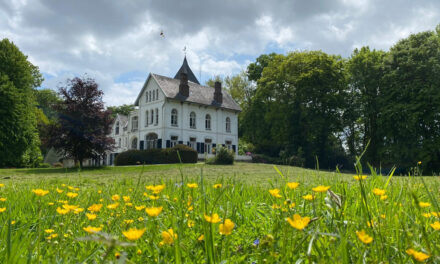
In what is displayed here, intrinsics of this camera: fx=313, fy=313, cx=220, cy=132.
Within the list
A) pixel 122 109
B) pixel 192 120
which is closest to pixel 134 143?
pixel 192 120

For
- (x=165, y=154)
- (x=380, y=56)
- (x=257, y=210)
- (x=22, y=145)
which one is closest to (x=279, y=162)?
(x=165, y=154)

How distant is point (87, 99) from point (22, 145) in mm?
9050

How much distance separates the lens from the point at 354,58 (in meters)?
29.6

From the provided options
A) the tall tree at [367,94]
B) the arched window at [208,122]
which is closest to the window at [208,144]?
the arched window at [208,122]

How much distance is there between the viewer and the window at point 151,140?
3369 centimetres

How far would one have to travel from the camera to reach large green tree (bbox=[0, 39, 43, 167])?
2406 cm

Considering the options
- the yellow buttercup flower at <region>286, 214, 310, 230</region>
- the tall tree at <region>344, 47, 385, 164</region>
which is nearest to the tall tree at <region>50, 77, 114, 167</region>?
the yellow buttercup flower at <region>286, 214, 310, 230</region>

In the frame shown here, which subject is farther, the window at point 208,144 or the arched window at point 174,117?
the window at point 208,144

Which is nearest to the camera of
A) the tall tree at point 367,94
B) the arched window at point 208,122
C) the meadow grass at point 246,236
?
the meadow grass at point 246,236

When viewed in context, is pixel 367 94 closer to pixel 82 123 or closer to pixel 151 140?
pixel 151 140

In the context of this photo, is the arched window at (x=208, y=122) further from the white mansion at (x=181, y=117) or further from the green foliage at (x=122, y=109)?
the green foliage at (x=122, y=109)

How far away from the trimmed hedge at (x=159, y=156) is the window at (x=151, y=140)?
236 inches

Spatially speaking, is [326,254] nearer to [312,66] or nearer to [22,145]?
Result: [22,145]

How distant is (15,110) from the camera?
24.6 m
